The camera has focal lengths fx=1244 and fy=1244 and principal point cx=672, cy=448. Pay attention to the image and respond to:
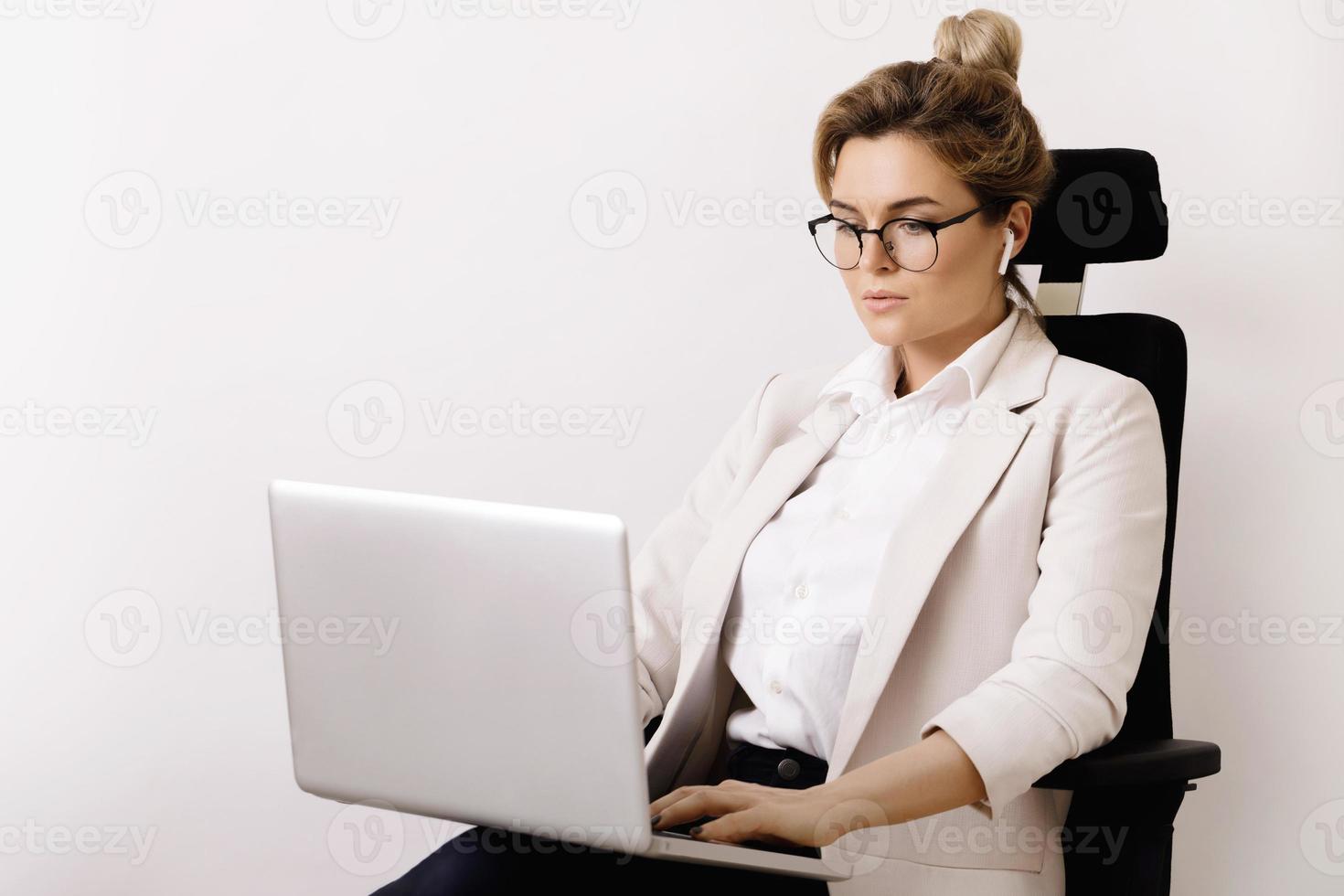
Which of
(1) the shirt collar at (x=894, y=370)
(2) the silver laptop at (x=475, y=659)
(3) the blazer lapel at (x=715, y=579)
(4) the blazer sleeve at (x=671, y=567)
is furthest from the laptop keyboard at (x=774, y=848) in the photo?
(1) the shirt collar at (x=894, y=370)

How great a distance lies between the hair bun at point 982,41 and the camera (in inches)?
68.6

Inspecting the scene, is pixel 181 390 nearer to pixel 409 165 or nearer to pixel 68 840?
pixel 409 165

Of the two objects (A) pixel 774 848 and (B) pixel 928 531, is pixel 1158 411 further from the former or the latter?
(A) pixel 774 848

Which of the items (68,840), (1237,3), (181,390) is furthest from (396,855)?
(1237,3)

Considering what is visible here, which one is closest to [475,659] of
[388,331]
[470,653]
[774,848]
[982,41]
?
[470,653]

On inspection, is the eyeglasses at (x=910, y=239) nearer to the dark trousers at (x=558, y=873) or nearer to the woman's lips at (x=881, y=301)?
the woman's lips at (x=881, y=301)

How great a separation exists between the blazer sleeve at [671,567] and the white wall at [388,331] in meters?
0.46

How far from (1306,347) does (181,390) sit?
6.88 feet

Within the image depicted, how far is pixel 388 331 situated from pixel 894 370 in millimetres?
1116

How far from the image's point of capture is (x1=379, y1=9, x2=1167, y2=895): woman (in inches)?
55.1

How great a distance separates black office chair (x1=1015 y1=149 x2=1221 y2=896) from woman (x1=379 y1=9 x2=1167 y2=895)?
0.17ft

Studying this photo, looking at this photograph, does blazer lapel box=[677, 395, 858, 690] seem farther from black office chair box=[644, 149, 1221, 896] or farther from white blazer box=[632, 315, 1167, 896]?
black office chair box=[644, 149, 1221, 896]

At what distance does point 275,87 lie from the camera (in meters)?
2.44

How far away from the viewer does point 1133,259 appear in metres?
1.71
